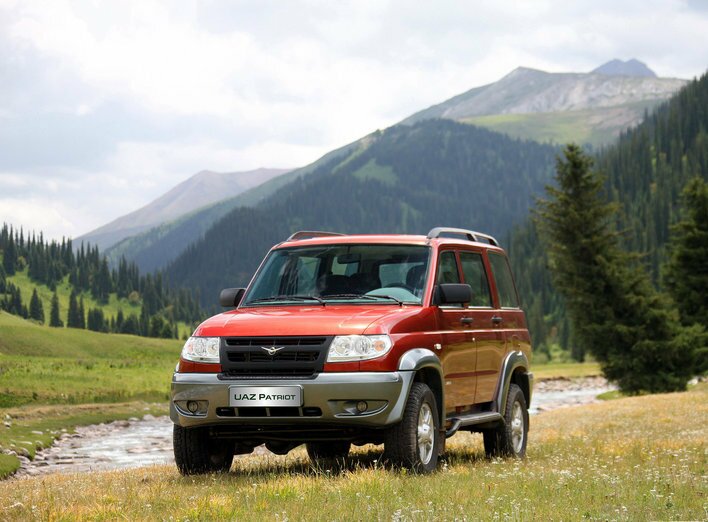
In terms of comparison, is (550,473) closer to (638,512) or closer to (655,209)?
(638,512)

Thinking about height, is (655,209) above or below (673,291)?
above

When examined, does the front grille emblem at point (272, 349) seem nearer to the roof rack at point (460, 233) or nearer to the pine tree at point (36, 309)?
the roof rack at point (460, 233)

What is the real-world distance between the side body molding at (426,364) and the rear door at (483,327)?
1.41m

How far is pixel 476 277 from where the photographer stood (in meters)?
12.9

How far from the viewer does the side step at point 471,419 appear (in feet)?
36.5

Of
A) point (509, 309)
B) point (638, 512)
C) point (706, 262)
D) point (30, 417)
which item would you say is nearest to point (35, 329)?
point (30, 417)

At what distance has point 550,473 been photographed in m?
10.1

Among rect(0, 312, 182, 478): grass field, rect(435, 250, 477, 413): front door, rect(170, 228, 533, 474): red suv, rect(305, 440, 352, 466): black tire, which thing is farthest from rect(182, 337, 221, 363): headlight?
rect(0, 312, 182, 478): grass field

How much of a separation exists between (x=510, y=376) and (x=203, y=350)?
504cm

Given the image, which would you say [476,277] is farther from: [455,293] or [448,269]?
[455,293]

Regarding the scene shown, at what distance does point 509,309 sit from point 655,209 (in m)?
187

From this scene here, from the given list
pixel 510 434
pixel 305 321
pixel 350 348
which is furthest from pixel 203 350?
pixel 510 434

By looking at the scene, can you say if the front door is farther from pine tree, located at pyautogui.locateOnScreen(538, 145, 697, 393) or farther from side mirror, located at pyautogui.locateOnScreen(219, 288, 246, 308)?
pine tree, located at pyautogui.locateOnScreen(538, 145, 697, 393)

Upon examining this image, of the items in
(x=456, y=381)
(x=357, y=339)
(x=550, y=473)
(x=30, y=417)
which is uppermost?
(x=357, y=339)
